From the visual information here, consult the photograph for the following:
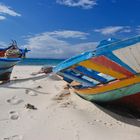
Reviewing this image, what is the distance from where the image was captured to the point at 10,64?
9.98 meters

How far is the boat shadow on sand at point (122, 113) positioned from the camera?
4.20m

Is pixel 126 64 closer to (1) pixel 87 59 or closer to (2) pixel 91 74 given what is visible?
(1) pixel 87 59

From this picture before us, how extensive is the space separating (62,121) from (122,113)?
123cm

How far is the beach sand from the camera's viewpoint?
11.2ft

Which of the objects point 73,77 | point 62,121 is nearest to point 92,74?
point 73,77

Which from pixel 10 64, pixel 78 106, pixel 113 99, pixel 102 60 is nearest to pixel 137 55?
pixel 102 60

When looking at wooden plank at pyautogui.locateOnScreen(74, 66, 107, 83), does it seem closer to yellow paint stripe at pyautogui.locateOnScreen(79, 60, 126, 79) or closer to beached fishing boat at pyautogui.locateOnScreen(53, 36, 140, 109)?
beached fishing boat at pyautogui.locateOnScreen(53, 36, 140, 109)

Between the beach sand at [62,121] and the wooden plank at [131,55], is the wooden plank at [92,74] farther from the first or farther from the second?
the wooden plank at [131,55]

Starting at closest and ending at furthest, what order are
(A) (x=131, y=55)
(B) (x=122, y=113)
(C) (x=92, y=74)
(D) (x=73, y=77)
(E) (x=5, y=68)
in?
1. (A) (x=131, y=55)
2. (B) (x=122, y=113)
3. (C) (x=92, y=74)
4. (D) (x=73, y=77)
5. (E) (x=5, y=68)

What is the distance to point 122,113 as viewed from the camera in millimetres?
4574

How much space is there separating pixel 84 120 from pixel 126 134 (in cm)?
65

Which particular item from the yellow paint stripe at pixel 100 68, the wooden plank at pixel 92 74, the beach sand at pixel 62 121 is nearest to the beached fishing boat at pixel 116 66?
the yellow paint stripe at pixel 100 68

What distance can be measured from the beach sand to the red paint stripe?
73 cm

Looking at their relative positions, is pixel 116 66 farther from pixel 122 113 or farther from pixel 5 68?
pixel 5 68
